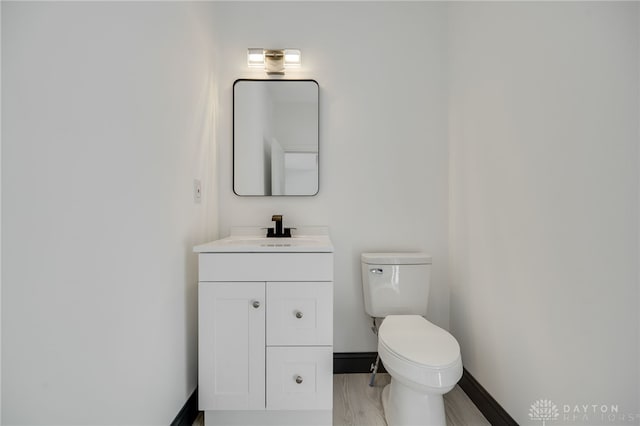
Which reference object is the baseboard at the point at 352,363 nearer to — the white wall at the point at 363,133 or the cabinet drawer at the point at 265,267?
the white wall at the point at 363,133

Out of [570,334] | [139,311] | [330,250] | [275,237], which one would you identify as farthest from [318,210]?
[570,334]

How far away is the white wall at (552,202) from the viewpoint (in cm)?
94

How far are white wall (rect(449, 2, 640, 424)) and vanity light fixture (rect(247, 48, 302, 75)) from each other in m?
1.02

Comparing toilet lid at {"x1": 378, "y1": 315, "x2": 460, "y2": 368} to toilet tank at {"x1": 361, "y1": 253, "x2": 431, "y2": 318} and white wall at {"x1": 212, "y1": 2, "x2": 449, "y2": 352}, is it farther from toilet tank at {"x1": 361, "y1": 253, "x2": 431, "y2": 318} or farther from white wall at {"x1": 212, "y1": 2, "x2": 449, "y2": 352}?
white wall at {"x1": 212, "y1": 2, "x2": 449, "y2": 352}

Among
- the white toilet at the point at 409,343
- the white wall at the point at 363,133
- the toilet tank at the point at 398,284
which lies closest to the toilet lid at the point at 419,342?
the white toilet at the point at 409,343

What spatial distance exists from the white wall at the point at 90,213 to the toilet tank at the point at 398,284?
1.06 metres

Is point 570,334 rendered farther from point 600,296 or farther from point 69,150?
point 69,150

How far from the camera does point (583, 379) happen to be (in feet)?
3.46

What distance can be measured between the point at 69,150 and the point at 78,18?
1.20ft

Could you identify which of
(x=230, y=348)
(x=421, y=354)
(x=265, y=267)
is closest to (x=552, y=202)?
(x=421, y=354)

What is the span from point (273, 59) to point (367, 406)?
6.83 feet

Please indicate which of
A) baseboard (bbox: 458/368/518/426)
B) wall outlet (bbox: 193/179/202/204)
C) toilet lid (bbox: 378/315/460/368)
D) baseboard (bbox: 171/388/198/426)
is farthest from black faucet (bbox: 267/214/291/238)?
baseboard (bbox: 458/368/518/426)

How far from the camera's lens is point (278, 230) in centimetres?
196

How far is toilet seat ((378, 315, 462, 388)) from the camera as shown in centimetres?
126
